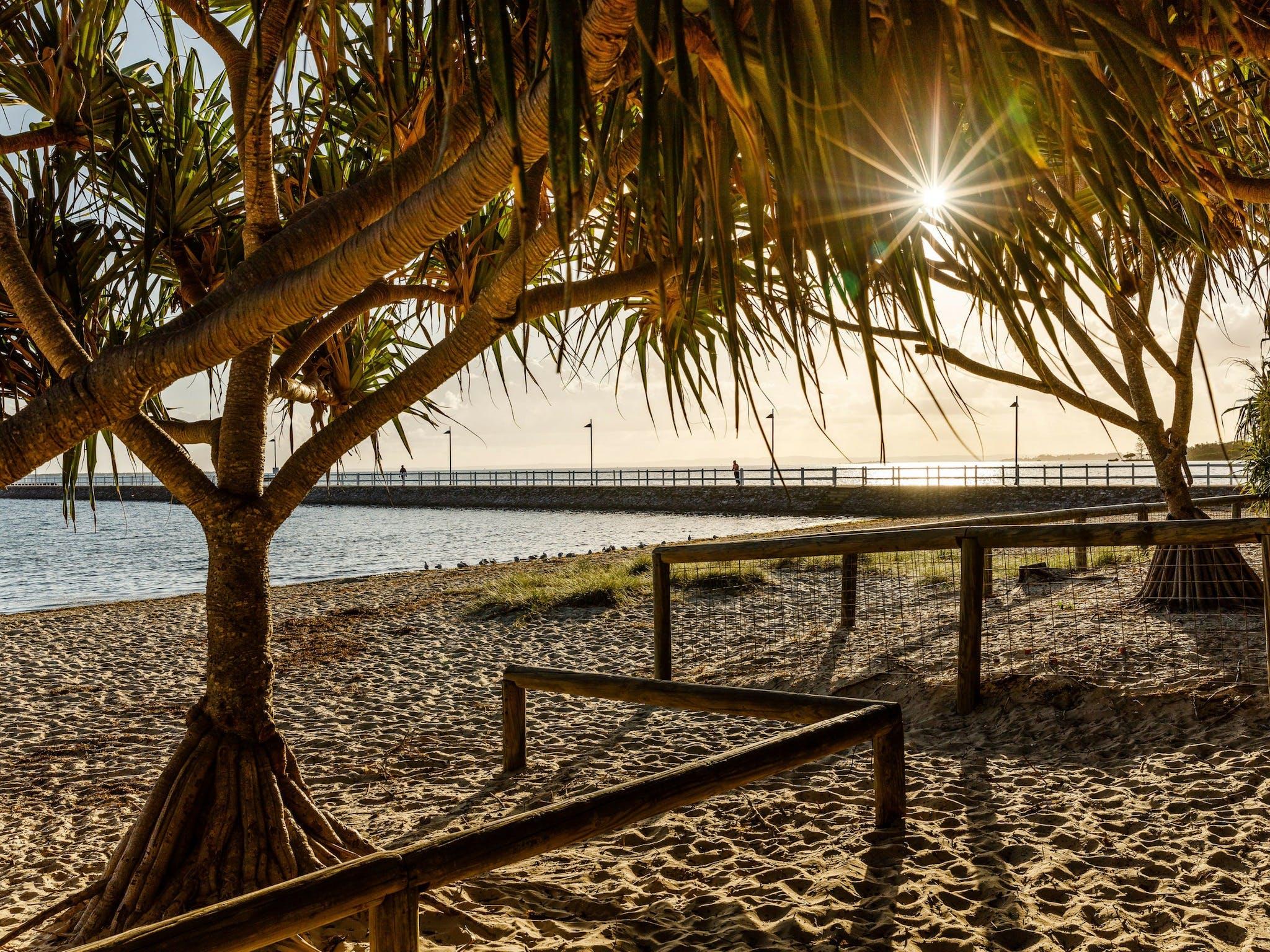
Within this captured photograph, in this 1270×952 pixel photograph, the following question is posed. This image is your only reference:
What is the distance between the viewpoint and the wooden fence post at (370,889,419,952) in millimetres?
1553

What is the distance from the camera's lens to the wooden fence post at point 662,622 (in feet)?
17.7

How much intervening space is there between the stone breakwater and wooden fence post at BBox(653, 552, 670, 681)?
12.5 meters

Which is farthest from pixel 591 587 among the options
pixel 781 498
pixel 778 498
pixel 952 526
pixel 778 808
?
pixel 781 498

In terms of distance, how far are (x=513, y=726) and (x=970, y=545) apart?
8.09ft

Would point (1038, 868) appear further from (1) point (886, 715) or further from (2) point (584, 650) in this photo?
(2) point (584, 650)

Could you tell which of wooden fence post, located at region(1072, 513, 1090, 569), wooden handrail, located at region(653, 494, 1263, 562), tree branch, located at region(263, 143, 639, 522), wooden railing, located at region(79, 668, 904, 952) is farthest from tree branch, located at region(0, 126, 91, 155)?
wooden fence post, located at region(1072, 513, 1090, 569)

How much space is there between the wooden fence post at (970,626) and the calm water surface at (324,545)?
1174 centimetres

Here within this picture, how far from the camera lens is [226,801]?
2.50m

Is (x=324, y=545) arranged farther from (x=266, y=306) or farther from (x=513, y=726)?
(x=266, y=306)

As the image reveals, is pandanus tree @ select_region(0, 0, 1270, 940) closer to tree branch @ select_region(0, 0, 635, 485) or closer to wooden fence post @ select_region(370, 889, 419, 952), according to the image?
tree branch @ select_region(0, 0, 635, 485)

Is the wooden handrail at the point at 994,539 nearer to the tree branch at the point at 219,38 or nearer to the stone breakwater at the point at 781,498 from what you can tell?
the tree branch at the point at 219,38

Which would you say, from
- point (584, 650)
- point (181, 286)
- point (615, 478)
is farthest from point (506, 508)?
point (181, 286)

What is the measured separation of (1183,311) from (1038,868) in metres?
4.77

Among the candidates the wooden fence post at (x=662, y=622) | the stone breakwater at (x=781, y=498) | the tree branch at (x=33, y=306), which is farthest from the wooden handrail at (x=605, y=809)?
the stone breakwater at (x=781, y=498)
